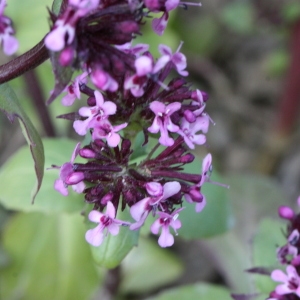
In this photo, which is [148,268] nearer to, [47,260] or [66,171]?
[47,260]

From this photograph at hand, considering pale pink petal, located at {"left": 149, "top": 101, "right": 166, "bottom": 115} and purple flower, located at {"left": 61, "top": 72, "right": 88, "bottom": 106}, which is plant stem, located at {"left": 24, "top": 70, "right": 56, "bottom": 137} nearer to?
purple flower, located at {"left": 61, "top": 72, "right": 88, "bottom": 106}

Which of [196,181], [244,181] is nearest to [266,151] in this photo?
[244,181]

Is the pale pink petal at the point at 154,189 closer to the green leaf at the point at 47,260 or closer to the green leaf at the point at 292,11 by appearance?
the green leaf at the point at 47,260

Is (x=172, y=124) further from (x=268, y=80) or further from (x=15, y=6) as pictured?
(x=268, y=80)

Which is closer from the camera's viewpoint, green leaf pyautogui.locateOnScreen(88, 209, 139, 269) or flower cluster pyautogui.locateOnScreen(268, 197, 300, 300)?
flower cluster pyautogui.locateOnScreen(268, 197, 300, 300)

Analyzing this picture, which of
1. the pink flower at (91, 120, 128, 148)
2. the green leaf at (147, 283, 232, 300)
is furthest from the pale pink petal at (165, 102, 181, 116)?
the green leaf at (147, 283, 232, 300)

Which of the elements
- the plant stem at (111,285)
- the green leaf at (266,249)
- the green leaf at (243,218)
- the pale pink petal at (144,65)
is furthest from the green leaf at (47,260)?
the pale pink petal at (144,65)
